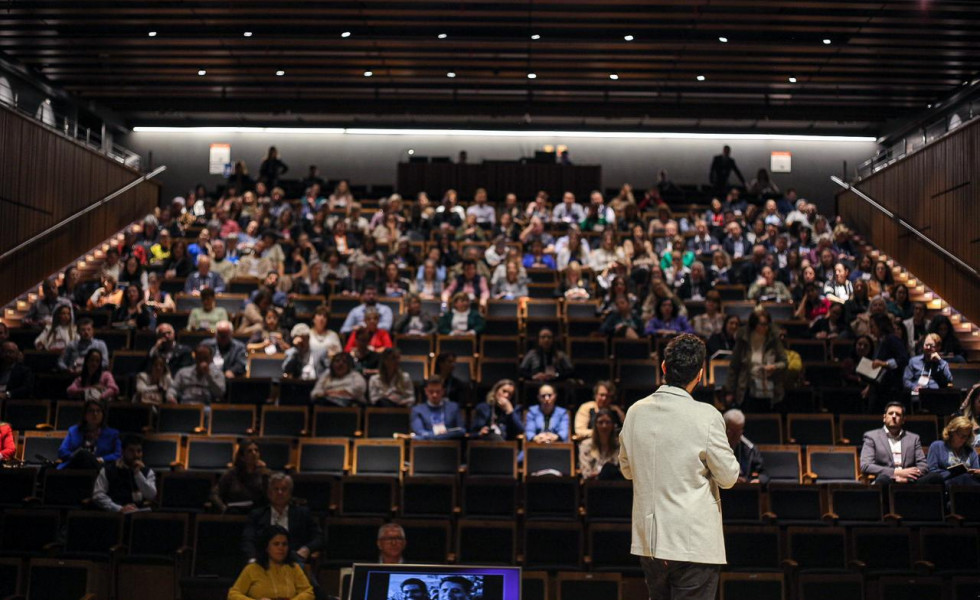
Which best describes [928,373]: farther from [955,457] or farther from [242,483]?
[242,483]

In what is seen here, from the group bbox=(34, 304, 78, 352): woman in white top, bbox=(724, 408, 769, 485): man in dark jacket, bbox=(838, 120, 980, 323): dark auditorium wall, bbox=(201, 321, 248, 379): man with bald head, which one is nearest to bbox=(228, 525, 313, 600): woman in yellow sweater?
bbox=(724, 408, 769, 485): man in dark jacket

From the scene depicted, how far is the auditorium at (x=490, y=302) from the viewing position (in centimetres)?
671

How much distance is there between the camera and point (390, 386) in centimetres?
Answer: 901

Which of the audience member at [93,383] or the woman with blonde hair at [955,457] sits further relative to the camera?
the audience member at [93,383]

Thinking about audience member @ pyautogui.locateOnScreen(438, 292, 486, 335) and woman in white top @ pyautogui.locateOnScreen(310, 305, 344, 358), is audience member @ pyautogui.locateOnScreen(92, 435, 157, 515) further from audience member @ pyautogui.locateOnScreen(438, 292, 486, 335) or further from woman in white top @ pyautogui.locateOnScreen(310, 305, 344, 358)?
audience member @ pyautogui.locateOnScreen(438, 292, 486, 335)

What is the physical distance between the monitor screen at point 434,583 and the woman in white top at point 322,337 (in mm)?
5598

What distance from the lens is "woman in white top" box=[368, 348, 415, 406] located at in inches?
352

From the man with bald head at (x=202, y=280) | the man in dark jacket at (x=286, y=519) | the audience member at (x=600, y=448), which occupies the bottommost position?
the man in dark jacket at (x=286, y=519)

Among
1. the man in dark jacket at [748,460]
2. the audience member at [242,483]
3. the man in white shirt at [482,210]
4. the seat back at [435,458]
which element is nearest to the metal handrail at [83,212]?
the man in white shirt at [482,210]

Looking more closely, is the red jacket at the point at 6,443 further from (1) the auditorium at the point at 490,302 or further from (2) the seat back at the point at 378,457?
(2) the seat back at the point at 378,457

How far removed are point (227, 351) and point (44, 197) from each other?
476 centimetres

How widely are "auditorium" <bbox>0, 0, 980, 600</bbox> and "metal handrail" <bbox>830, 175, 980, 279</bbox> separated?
0.35ft

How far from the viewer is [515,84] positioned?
1602cm

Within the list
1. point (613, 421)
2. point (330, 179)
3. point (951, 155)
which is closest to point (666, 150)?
point (330, 179)
